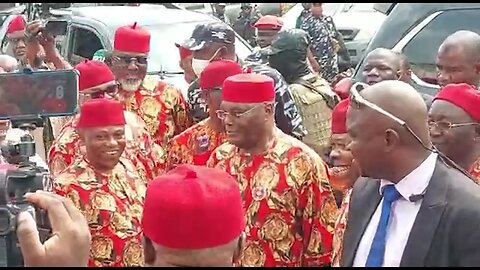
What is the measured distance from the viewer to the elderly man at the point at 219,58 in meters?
5.91

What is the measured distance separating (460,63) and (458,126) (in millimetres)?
1327

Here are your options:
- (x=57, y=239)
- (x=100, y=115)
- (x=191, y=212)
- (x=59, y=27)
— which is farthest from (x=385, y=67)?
(x=59, y=27)

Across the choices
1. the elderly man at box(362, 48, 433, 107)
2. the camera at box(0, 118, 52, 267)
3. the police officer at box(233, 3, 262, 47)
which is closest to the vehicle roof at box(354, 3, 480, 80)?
the elderly man at box(362, 48, 433, 107)

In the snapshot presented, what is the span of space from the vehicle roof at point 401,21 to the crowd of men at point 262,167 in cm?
54

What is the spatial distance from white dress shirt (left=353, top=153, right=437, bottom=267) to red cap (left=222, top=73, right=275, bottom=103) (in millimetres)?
1230

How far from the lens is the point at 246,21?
14.1 metres

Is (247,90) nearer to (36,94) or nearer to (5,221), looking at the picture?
(36,94)

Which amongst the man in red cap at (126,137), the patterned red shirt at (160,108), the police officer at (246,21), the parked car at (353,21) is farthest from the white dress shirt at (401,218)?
the police officer at (246,21)

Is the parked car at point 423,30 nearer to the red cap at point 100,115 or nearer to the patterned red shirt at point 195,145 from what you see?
the patterned red shirt at point 195,145

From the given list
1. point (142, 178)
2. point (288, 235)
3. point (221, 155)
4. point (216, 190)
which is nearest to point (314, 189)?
point (288, 235)

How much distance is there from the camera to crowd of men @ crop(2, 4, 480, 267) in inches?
103

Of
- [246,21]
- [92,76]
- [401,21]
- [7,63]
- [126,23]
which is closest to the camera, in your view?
[92,76]

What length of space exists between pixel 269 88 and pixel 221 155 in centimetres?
43

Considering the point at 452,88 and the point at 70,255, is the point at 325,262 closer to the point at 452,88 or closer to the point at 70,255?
the point at 452,88
